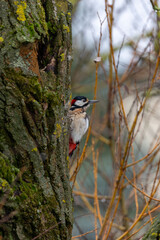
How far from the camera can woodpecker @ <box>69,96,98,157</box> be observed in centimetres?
351

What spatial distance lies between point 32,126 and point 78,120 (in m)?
1.85

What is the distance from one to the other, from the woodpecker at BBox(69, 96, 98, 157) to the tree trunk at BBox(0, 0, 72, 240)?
1.49 metres

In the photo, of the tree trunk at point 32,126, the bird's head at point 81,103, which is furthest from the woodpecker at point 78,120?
the tree trunk at point 32,126

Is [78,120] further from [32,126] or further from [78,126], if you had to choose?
[32,126]

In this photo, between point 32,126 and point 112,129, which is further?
point 112,129

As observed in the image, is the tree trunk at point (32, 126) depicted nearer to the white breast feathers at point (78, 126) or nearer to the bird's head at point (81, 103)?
the white breast feathers at point (78, 126)

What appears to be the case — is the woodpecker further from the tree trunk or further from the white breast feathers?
the tree trunk

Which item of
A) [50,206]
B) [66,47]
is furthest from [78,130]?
[50,206]

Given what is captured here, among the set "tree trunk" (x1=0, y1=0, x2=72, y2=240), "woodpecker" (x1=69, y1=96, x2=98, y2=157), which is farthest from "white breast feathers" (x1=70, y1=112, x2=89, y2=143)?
"tree trunk" (x1=0, y1=0, x2=72, y2=240)

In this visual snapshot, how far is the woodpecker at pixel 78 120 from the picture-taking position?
3.51m

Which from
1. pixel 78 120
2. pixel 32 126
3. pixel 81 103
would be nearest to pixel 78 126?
pixel 78 120

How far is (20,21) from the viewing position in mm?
1782

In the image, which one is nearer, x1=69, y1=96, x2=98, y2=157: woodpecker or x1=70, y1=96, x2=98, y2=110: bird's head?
x1=69, y1=96, x2=98, y2=157: woodpecker

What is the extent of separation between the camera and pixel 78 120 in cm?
356
